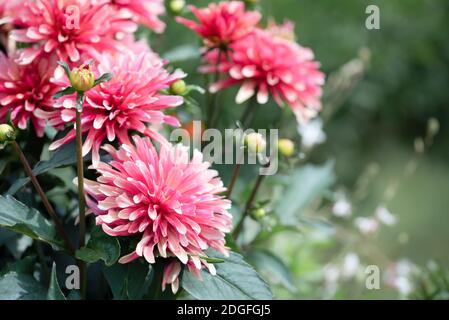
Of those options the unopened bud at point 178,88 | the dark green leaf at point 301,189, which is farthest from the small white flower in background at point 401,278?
the unopened bud at point 178,88

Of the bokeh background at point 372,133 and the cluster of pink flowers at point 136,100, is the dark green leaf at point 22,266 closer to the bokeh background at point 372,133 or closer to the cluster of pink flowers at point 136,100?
the cluster of pink flowers at point 136,100

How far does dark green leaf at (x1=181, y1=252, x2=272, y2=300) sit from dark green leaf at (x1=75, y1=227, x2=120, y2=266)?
96mm

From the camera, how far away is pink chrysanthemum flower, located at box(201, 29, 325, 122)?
1052mm

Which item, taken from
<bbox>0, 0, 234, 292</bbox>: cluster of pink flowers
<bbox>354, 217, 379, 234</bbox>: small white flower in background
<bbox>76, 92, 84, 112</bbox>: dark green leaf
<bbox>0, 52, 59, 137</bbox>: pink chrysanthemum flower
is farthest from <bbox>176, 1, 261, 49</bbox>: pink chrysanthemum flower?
<bbox>354, 217, 379, 234</bbox>: small white flower in background

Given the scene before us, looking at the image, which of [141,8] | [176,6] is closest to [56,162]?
[141,8]

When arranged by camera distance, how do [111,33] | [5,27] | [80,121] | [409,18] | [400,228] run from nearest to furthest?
[80,121] → [111,33] → [5,27] → [400,228] → [409,18]

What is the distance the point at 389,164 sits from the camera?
304 centimetres

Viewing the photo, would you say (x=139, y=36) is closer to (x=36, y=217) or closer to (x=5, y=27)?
(x=5, y=27)

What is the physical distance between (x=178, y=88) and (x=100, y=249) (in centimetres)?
25

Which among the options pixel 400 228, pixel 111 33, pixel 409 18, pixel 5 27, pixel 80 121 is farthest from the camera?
pixel 409 18

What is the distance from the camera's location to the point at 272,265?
116cm

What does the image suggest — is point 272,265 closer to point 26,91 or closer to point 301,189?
point 301,189
